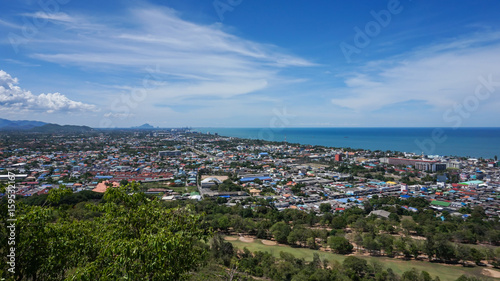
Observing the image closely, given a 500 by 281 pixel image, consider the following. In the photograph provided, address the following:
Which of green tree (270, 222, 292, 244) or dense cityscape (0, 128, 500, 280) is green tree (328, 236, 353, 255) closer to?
dense cityscape (0, 128, 500, 280)

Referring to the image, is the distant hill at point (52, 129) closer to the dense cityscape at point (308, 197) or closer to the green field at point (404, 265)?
the dense cityscape at point (308, 197)

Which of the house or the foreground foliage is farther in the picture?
the house

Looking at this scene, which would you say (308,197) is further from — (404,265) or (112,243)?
(112,243)

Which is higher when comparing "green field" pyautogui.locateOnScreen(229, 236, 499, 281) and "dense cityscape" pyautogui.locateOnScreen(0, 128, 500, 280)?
"dense cityscape" pyautogui.locateOnScreen(0, 128, 500, 280)

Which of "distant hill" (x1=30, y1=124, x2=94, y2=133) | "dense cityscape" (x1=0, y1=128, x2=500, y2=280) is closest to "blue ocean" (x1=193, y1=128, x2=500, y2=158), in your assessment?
"dense cityscape" (x1=0, y1=128, x2=500, y2=280)

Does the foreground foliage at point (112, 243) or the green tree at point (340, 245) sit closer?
the foreground foliage at point (112, 243)

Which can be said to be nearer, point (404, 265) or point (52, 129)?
point (404, 265)

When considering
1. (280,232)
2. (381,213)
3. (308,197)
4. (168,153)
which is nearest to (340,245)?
(280,232)

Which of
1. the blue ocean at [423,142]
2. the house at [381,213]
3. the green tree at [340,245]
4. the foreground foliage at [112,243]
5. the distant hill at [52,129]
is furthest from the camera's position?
the distant hill at [52,129]

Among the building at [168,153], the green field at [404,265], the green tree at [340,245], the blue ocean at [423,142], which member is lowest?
the green field at [404,265]

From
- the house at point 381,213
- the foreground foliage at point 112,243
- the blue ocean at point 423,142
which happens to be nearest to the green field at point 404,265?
the house at point 381,213
